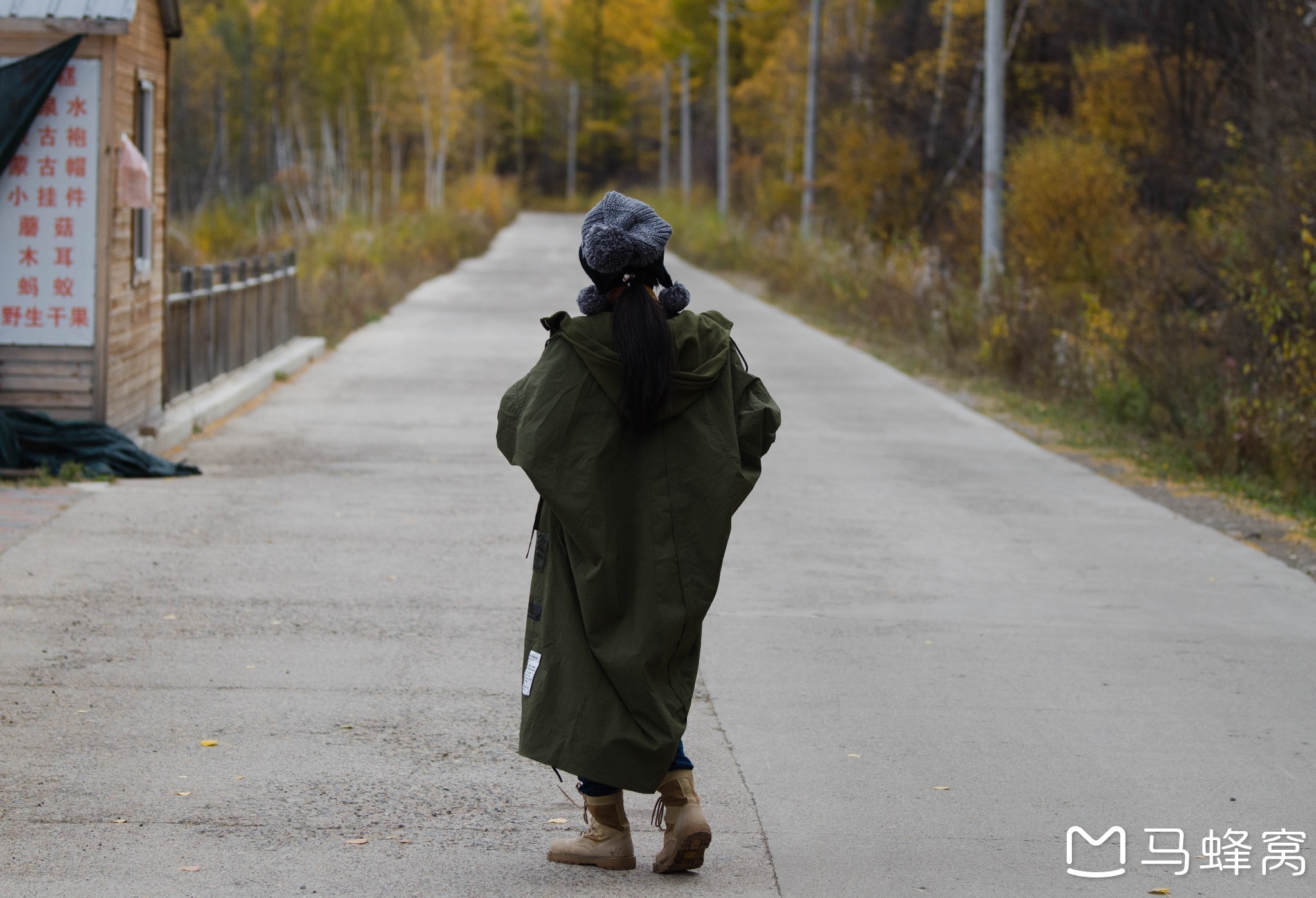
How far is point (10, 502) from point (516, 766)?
5525 millimetres

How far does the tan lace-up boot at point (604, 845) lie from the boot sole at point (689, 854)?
0.10 metres

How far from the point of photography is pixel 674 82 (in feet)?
285

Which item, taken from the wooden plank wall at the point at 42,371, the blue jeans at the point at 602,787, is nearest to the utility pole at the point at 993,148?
the wooden plank wall at the point at 42,371

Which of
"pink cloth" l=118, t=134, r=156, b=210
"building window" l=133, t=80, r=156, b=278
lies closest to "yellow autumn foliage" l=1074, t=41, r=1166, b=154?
"building window" l=133, t=80, r=156, b=278

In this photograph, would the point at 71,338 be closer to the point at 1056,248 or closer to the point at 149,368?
the point at 149,368

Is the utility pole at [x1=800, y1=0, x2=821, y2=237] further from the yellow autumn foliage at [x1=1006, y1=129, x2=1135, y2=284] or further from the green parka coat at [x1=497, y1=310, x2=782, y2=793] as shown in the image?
the green parka coat at [x1=497, y1=310, x2=782, y2=793]

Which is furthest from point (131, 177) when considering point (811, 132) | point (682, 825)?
point (811, 132)

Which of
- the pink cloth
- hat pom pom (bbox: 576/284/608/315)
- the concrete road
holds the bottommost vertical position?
the concrete road

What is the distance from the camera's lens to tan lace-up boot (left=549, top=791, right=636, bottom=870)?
4.21 metres

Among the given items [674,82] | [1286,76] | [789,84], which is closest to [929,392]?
[1286,76]

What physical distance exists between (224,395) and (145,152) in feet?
9.25

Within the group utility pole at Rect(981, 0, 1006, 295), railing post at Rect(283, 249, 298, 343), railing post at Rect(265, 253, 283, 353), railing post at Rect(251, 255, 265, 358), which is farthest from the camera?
utility pole at Rect(981, 0, 1006, 295)

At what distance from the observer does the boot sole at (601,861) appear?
425cm

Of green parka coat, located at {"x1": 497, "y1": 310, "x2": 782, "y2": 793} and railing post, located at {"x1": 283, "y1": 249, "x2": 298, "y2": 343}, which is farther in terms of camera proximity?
railing post, located at {"x1": 283, "y1": 249, "x2": 298, "y2": 343}
